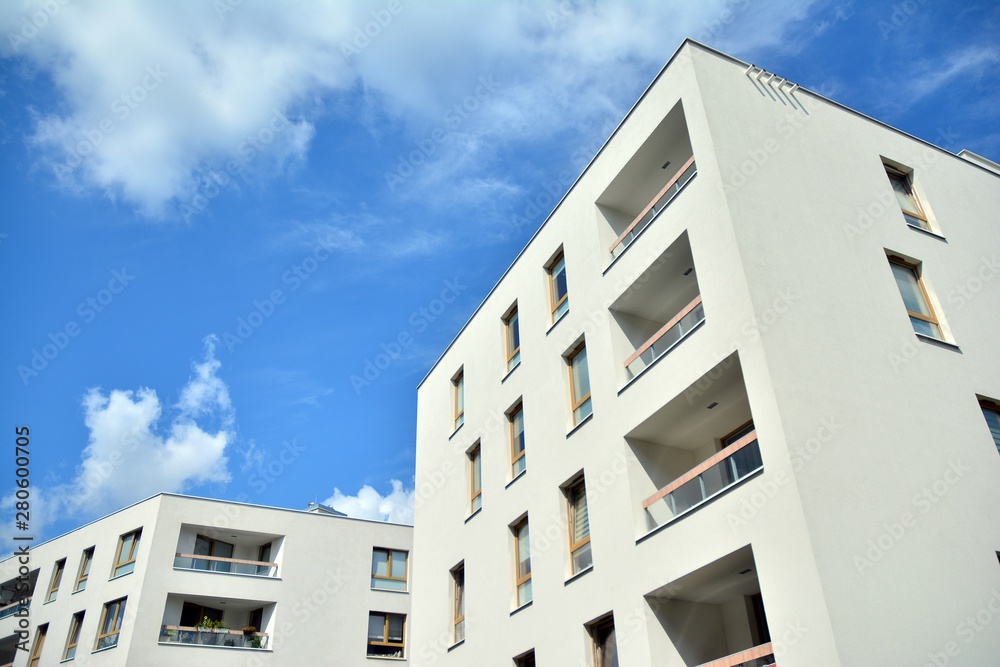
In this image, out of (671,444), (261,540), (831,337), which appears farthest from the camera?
(261,540)

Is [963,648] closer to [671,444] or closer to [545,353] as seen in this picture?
[671,444]

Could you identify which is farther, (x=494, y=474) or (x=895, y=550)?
(x=494, y=474)

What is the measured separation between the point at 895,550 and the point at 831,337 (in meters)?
3.45

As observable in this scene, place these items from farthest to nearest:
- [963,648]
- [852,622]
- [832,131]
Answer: [832,131] < [963,648] < [852,622]

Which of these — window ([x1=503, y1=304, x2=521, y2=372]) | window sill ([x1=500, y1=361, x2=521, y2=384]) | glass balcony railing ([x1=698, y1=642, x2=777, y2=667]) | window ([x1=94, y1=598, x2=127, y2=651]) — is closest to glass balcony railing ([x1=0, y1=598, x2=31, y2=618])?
window ([x1=94, y1=598, x2=127, y2=651])

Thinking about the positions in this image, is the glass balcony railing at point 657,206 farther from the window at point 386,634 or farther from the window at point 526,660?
the window at point 386,634

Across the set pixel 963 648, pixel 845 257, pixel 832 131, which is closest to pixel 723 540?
pixel 963 648

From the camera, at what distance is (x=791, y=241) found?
13.8 metres

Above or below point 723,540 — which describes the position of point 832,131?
above

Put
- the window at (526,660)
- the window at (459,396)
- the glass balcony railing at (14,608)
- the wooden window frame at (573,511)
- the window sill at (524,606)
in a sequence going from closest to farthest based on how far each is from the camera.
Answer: the wooden window frame at (573,511) < the window at (526,660) < the window sill at (524,606) < the window at (459,396) < the glass balcony railing at (14,608)

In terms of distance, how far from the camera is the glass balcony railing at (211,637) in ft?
104

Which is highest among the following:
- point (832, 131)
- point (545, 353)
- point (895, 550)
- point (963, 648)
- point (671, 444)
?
point (832, 131)

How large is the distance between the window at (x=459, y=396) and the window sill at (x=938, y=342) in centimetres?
1223

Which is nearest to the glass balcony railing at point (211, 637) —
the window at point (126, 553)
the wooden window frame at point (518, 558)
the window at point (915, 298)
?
the window at point (126, 553)
